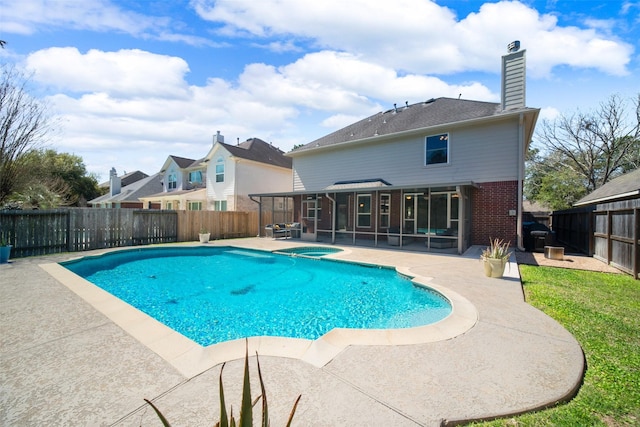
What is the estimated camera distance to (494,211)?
39.7 ft

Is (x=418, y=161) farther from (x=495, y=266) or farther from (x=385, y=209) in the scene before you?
(x=495, y=266)

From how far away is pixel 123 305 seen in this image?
4.99 metres

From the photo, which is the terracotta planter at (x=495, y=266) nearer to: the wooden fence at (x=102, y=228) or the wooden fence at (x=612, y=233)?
the wooden fence at (x=612, y=233)

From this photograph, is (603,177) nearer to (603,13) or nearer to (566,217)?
(566,217)

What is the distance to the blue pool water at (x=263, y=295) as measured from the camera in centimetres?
514

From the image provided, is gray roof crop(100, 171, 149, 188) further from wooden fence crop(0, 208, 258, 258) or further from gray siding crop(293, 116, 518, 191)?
gray siding crop(293, 116, 518, 191)

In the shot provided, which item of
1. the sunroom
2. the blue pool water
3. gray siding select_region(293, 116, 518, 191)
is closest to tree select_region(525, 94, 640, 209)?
gray siding select_region(293, 116, 518, 191)

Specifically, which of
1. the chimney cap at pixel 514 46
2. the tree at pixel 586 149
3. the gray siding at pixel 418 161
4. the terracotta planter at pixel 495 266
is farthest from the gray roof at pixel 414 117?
the tree at pixel 586 149

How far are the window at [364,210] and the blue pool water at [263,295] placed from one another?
5.73 metres

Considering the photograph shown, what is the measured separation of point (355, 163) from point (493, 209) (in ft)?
24.1

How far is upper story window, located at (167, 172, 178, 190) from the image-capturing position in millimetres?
26609

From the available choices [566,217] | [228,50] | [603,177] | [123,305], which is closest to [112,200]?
[228,50]

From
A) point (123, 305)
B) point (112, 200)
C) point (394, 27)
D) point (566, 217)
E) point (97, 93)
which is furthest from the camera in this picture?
point (112, 200)

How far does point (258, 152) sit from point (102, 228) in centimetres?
1314
